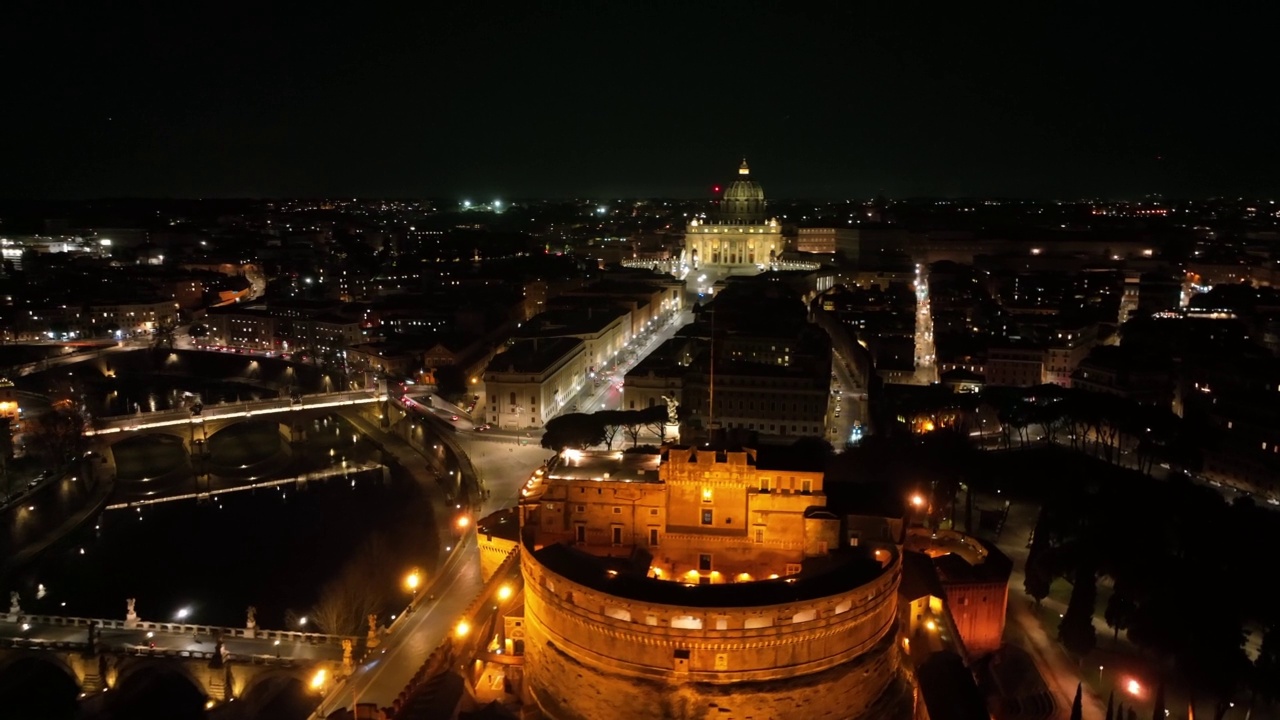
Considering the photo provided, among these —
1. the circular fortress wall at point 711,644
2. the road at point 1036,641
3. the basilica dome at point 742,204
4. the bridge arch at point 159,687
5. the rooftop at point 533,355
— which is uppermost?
the basilica dome at point 742,204

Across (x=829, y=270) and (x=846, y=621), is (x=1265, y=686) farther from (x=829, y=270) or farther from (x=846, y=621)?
(x=829, y=270)

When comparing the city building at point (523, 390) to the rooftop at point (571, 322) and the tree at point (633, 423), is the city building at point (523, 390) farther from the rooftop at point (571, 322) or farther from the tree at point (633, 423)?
the rooftop at point (571, 322)

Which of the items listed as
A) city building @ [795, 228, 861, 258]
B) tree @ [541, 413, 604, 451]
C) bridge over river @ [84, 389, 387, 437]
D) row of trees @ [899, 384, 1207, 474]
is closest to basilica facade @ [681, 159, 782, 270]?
city building @ [795, 228, 861, 258]

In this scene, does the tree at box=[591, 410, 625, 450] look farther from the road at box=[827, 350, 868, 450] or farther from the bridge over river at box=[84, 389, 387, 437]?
the bridge over river at box=[84, 389, 387, 437]

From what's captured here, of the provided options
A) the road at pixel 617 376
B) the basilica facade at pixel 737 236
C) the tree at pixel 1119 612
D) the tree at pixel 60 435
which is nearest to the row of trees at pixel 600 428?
the road at pixel 617 376

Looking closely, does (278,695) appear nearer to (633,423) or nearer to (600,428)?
(600,428)

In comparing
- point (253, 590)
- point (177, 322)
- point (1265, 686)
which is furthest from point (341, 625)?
point (177, 322)

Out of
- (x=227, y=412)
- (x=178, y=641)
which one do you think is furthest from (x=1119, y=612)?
(x=227, y=412)

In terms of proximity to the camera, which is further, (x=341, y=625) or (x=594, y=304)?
(x=594, y=304)
